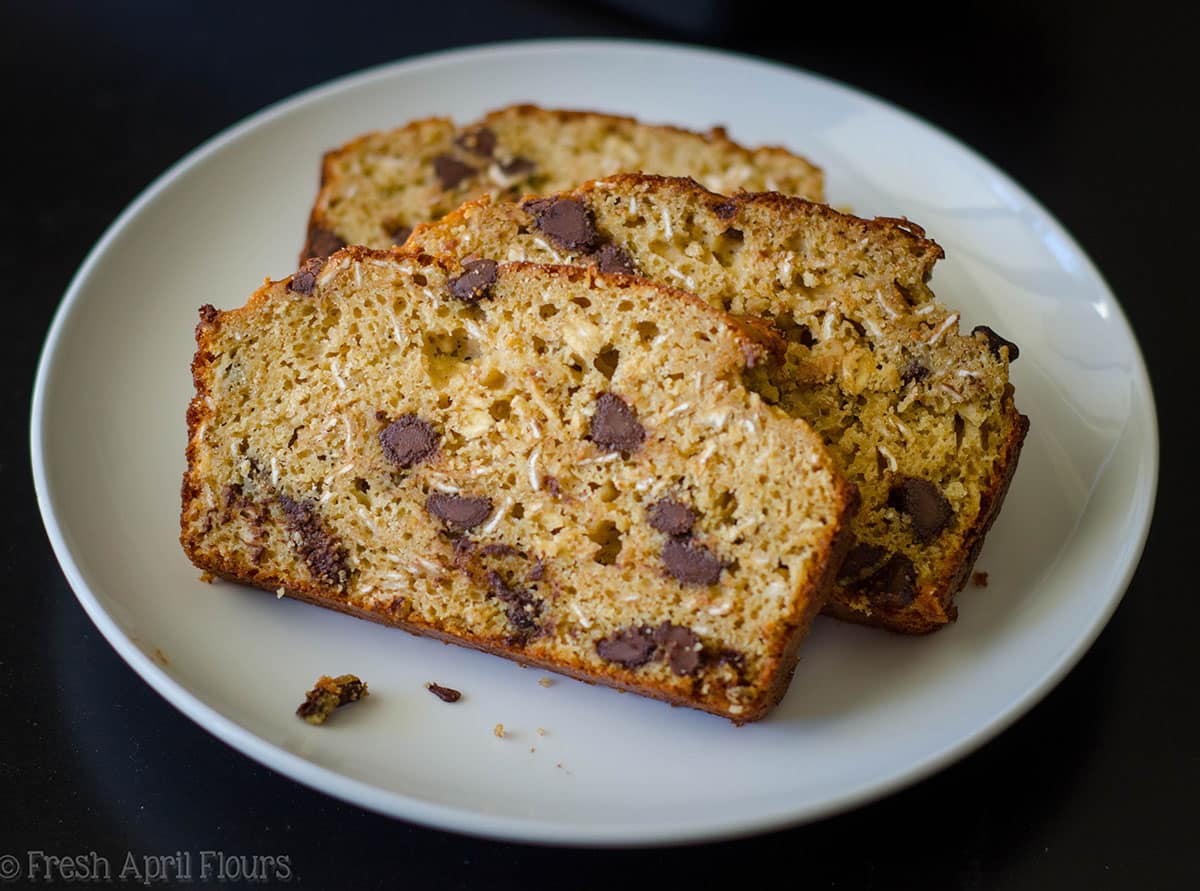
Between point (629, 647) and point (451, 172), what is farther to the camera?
point (451, 172)

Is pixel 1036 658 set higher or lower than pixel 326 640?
higher

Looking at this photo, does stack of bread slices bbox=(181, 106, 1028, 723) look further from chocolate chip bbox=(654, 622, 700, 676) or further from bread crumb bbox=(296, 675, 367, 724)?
bread crumb bbox=(296, 675, 367, 724)

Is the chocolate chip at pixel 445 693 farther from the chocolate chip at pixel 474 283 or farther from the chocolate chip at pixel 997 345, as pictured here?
the chocolate chip at pixel 997 345

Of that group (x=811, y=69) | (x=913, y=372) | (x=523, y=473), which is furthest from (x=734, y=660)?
(x=811, y=69)

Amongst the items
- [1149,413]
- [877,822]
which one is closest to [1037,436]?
[1149,413]

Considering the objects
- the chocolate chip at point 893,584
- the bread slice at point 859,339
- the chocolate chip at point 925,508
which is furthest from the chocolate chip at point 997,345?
the chocolate chip at point 893,584

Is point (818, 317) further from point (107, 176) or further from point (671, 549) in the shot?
point (107, 176)

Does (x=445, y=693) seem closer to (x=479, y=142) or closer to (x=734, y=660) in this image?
(x=734, y=660)
